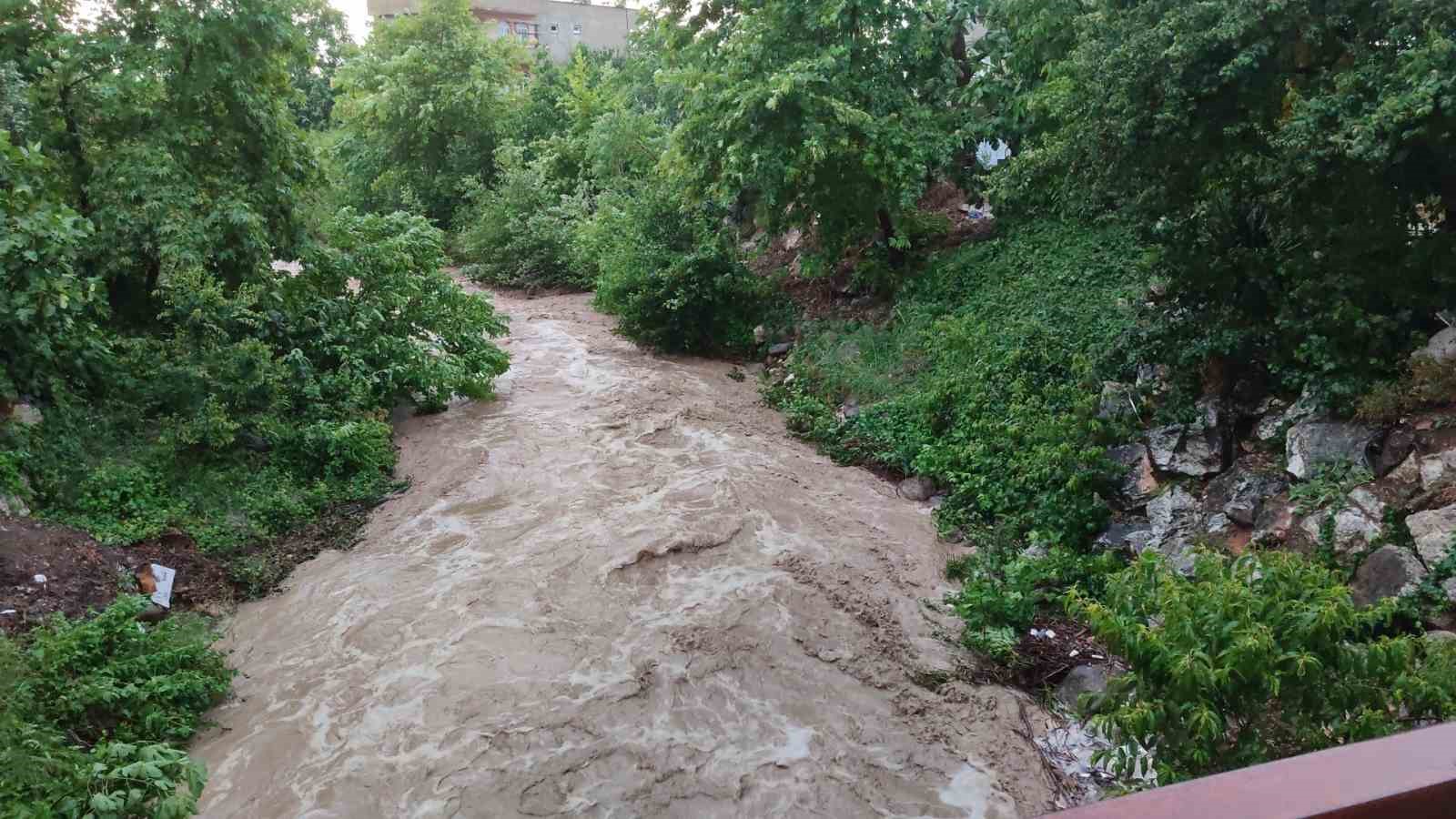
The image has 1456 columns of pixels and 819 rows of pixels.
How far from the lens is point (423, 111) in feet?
63.7

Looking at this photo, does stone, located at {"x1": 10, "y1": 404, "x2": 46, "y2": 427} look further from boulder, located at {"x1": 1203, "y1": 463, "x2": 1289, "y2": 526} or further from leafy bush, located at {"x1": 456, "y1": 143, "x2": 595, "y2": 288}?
leafy bush, located at {"x1": 456, "y1": 143, "x2": 595, "y2": 288}

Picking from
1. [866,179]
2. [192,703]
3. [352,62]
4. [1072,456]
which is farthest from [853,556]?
[352,62]

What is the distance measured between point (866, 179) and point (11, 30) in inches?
328

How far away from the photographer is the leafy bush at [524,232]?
17.1 meters

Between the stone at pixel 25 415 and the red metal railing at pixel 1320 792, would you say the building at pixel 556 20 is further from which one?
the red metal railing at pixel 1320 792

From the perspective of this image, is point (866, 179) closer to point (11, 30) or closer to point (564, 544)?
point (564, 544)

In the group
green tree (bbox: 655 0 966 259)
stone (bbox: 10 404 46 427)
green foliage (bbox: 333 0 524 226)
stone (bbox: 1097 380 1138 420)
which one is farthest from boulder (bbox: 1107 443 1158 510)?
green foliage (bbox: 333 0 524 226)

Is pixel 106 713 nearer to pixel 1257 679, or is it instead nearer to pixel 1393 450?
pixel 1257 679

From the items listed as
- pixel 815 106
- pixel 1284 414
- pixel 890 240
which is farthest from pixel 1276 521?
pixel 890 240

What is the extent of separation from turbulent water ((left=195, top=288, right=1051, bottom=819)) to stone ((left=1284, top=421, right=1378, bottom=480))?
2.47 meters

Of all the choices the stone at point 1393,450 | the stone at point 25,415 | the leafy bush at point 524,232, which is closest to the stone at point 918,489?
the stone at point 1393,450

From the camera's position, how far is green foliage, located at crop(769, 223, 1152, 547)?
23.8 ft

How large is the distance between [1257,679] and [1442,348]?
11.8 ft

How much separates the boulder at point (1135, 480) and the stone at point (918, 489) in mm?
1722
